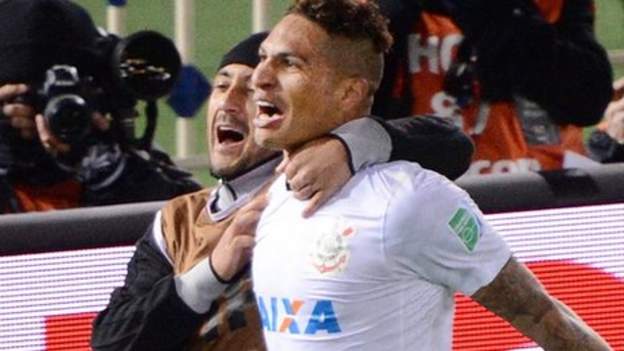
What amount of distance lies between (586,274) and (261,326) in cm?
109

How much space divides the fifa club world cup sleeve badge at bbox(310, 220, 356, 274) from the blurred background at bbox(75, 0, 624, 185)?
3.65 meters

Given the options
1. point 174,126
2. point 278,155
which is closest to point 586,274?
point 278,155

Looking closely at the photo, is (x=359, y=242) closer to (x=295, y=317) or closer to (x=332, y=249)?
(x=332, y=249)

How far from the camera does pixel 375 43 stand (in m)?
3.39

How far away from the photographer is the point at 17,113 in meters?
4.62

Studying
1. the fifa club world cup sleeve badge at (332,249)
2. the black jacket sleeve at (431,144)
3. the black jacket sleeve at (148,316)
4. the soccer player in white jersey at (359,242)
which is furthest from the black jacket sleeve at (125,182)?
the fifa club world cup sleeve badge at (332,249)

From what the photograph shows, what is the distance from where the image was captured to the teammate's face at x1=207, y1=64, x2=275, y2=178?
383 cm

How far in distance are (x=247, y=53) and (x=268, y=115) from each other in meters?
0.63

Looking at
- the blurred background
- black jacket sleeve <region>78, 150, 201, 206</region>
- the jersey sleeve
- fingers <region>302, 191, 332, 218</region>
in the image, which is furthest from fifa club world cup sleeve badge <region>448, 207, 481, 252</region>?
the blurred background

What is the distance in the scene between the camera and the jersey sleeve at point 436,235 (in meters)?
3.22

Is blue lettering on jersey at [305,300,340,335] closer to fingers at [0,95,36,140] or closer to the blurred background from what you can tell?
fingers at [0,95,36,140]

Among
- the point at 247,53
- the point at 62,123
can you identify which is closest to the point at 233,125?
the point at 247,53

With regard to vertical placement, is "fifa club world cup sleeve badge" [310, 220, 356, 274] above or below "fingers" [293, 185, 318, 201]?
below

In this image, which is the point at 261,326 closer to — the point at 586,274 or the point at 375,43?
the point at 375,43
